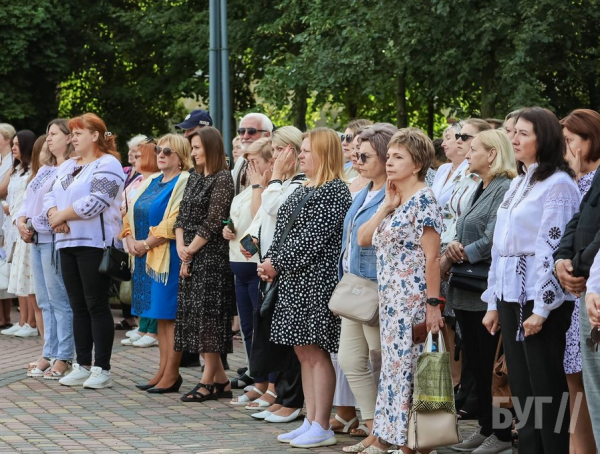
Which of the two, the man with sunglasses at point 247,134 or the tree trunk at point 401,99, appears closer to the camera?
the man with sunglasses at point 247,134

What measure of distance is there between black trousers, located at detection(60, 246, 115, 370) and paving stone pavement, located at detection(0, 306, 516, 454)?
1.35 feet

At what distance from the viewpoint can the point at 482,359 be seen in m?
7.35

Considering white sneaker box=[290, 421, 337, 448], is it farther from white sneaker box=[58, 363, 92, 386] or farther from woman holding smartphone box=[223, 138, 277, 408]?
white sneaker box=[58, 363, 92, 386]

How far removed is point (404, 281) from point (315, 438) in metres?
1.39

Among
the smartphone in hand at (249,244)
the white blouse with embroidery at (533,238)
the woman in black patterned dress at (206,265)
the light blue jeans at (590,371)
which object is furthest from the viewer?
the woman in black patterned dress at (206,265)

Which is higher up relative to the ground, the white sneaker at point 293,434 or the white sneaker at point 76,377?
the white sneaker at point 76,377

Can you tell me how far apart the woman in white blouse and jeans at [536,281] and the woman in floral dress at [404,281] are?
53 centimetres

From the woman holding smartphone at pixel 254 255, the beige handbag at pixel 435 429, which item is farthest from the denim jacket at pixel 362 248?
the woman holding smartphone at pixel 254 255

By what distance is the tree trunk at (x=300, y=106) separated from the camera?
2311 centimetres

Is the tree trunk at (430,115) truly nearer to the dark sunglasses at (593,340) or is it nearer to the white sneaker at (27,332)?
the white sneaker at (27,332)

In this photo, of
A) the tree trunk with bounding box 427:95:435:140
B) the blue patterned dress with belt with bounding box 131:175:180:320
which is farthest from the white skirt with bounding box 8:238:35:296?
the tree trunk with bounding box 427:95:435:140

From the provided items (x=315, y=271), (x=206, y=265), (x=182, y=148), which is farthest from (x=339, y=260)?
(x=182, y=148)

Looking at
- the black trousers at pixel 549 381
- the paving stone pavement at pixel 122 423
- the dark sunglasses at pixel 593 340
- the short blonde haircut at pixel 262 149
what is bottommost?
the paving stone pavement at pixel 122 423

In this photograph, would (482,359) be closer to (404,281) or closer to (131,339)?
(404,281)
